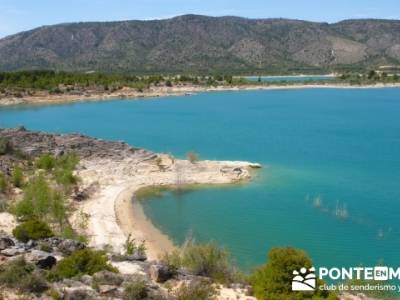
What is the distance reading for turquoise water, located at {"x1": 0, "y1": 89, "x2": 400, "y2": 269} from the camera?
29141 millimetres

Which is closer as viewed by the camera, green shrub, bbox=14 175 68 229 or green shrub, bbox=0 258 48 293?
green shrub, bbox=0 258 48 293

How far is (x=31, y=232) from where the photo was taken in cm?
2152

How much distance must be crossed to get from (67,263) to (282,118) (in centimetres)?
6922

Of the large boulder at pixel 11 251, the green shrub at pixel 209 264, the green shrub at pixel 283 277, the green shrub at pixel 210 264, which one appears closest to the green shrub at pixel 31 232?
the large boulder at pixel 11 251

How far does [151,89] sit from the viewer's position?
130500 millimetres

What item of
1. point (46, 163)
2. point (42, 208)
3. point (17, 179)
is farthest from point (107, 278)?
point (46, 163)

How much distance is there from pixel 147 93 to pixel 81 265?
111m

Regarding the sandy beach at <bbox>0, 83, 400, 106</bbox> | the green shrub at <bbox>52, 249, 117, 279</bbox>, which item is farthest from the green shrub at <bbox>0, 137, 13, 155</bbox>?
the sandy beach at <bbox>0, 83, 400, 106</bbox>

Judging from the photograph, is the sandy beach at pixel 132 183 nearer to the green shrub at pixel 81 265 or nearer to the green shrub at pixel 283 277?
the green shrub at pixel 81 265

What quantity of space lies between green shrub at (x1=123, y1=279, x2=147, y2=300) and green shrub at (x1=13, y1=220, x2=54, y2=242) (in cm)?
785

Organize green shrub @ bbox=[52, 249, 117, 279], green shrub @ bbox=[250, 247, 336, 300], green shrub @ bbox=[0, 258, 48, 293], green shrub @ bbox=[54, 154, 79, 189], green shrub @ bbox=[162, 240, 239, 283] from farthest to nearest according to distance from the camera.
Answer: green shrub @ bbox=[54, 154, 79, 189], green shrub @ bbox=[162, 240, 239, 283], green shrub @ bbox=[52, 249, 117, 279], green shrub @ bbox=[250, 247, 336, 300], green shrub @ bbox=[0, 258, 48, 293]

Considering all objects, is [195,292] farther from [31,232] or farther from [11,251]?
[31,232]

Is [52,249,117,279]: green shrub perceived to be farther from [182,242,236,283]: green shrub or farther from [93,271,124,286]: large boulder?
[182,242,236,283]: green shrub

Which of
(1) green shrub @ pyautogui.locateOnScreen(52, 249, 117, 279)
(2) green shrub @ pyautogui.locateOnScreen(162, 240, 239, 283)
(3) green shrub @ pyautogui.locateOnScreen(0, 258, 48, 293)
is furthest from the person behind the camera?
(2) green shrub @ pyautogui.locateOnScreen(162, 240, 239, 283)
